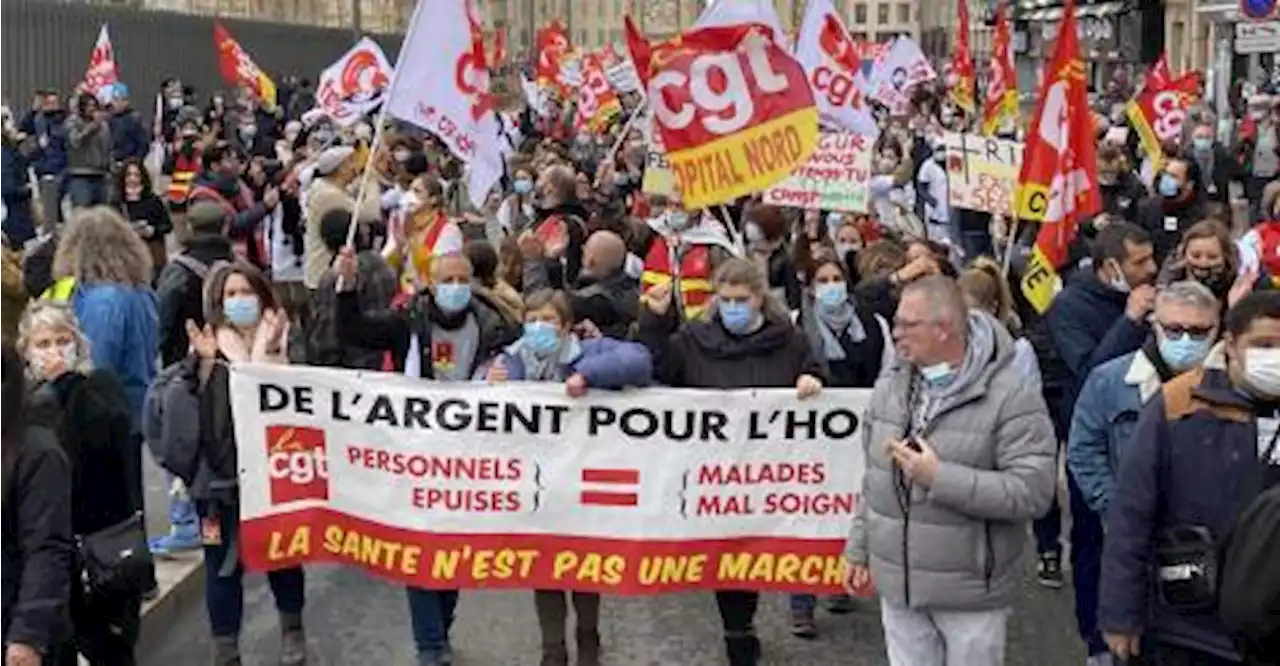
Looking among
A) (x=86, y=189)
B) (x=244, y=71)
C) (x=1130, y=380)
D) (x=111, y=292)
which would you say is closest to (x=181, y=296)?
(x=111, y=292)

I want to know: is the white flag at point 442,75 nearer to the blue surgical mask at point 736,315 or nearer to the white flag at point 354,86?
the blue surgical mask at point 736,315

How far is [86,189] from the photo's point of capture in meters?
19.2

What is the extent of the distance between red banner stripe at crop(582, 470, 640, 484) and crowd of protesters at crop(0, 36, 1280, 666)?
1.02 ft

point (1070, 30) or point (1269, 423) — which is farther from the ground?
point (1070, 30)

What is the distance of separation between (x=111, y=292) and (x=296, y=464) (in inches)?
49.7

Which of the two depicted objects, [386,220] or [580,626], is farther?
[386,220]

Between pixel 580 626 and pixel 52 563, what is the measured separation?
2722 millimetres

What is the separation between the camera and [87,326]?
832 cm

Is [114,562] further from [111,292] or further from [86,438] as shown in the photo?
[111,292]

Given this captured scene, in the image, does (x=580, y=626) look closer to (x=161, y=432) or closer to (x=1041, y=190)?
(x=161, y=432)

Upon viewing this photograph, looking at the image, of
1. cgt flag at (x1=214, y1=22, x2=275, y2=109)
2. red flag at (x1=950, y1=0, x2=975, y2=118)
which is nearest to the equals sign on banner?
red flag at (x1=950, y1=0, x2=975, y2=118)

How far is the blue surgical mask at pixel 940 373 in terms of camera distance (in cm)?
595

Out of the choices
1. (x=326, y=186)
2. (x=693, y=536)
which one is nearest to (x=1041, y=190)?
(x=693, y=536)

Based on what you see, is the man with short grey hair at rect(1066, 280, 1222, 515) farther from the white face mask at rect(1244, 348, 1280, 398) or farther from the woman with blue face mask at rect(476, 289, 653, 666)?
the woman with blue face mask at rect(476, 289, 653, 666)
